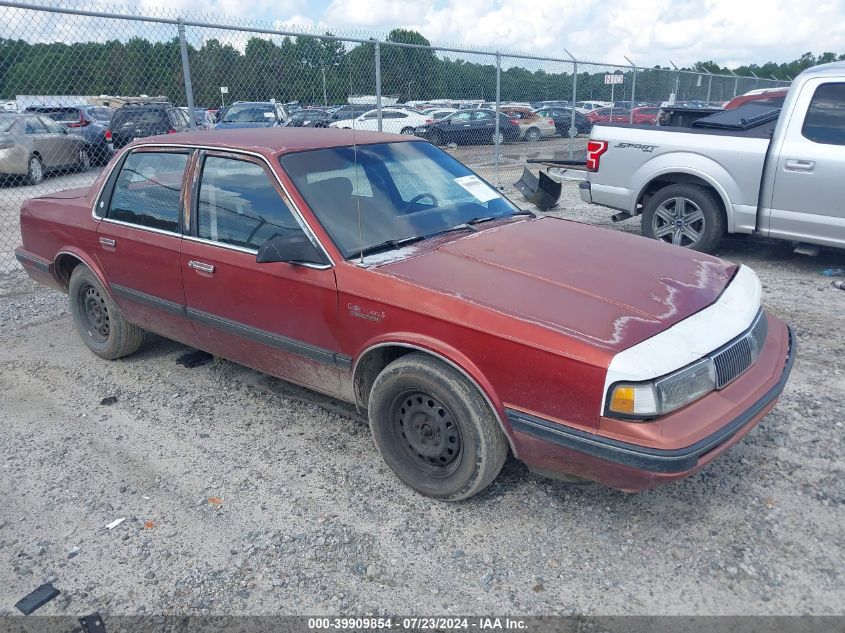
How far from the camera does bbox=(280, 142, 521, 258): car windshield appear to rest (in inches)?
138

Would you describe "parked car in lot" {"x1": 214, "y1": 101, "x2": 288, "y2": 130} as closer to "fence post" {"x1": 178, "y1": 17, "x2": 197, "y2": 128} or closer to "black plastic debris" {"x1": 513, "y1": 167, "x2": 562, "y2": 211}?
"fence post" {"x1": 178, "y1": 17, "x2": 197, "y2": 128}

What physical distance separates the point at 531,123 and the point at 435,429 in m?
18.7

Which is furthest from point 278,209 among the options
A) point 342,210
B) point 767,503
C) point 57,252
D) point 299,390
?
point 767,503

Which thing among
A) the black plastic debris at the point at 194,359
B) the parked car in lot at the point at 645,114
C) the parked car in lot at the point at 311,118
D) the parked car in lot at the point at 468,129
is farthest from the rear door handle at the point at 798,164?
the parked car in lot at the point at 645,114

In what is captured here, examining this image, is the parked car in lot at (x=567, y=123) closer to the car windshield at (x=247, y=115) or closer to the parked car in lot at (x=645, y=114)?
the parked car in lot at (x=645, y=114)

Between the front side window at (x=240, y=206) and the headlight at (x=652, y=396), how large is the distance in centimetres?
181

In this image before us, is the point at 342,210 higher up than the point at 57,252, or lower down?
higher up

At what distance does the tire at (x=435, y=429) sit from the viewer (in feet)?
9.56

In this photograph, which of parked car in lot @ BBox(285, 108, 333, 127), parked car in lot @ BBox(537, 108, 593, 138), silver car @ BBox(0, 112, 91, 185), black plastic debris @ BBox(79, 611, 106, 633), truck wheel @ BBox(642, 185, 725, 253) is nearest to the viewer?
black plastic debris @ BBox(79, 611, 106, 633)

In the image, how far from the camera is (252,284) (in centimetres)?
364

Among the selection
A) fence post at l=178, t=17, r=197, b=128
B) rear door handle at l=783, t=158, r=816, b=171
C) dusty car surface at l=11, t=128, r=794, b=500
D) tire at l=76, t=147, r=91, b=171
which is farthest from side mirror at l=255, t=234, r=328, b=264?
tire at l=76, t=147, r=91, b=171

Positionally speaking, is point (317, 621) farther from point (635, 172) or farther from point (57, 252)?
point (635, 172)

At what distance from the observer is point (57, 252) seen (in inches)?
195

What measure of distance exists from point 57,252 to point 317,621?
12.1 feet
